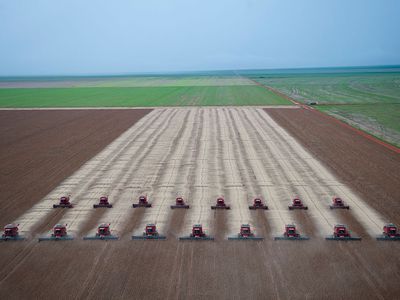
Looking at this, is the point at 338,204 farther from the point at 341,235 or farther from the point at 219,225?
the point at 219,225

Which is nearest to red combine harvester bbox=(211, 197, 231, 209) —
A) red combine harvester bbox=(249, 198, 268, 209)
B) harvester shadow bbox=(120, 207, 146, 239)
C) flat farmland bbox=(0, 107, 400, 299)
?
flat farmland bbox=(0, 107, 400, 299)

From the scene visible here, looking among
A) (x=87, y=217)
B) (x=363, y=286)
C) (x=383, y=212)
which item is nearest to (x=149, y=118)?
(x=87, y=217)

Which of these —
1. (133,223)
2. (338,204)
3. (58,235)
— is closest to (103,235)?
(133,223)

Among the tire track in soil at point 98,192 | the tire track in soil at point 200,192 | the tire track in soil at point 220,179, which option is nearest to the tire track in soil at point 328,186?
the tire track in soil at point 220,179

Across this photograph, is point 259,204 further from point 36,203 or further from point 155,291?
point 36,203

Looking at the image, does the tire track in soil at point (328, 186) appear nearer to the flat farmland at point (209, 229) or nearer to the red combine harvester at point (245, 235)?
the flat farmland at point (209, 229)
